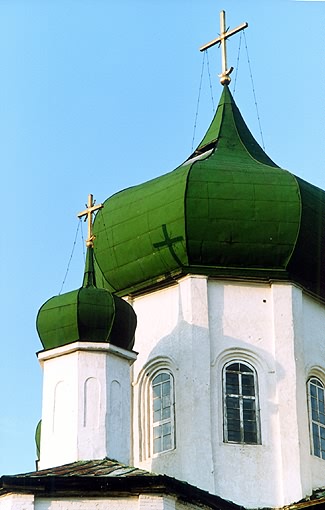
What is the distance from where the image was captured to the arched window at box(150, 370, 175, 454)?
18766mm

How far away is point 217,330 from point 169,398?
3.38 ft

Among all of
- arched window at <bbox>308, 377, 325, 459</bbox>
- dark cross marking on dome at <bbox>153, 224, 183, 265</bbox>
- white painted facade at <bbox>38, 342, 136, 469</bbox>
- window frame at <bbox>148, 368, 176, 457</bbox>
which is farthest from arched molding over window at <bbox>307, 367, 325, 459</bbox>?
white painted facade at <bbox>38, 342, 136, 469</bbox>

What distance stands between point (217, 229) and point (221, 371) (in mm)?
1828

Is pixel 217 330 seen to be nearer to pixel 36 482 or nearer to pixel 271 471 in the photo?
pixel 271 471

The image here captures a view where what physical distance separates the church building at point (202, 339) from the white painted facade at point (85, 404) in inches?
0.6

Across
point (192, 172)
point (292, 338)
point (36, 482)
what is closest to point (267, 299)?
point (292, 338)

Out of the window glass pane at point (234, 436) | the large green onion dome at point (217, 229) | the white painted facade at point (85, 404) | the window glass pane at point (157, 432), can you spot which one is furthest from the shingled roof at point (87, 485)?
the large green onion dome at point (217, 229)

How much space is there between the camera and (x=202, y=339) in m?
19.0

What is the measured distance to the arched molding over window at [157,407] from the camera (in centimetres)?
1881

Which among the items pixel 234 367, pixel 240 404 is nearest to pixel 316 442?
pixel 240 404

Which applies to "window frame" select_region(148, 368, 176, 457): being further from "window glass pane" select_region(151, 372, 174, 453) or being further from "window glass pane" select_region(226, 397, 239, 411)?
"window glass pane" select_region(226, 397, 239, 411)

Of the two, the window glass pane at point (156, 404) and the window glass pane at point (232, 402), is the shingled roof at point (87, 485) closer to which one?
the window glass pane at point (232, 402)

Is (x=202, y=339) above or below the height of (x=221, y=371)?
above

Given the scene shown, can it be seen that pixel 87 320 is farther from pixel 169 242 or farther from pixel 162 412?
pixel 169 242
